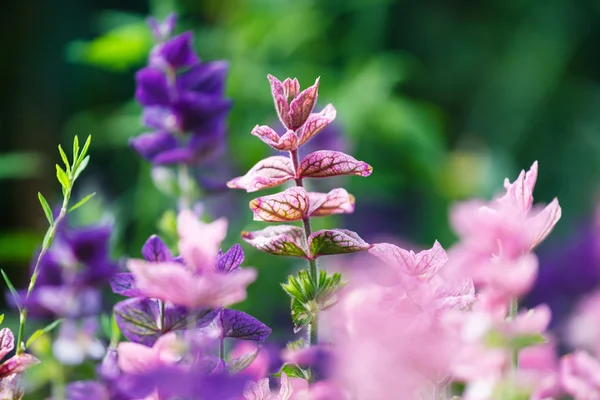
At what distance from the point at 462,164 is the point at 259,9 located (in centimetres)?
51

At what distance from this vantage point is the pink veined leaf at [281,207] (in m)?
0.29

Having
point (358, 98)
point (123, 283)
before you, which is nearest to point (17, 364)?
point (123, 283)

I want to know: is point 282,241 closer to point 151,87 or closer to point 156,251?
point 156,251

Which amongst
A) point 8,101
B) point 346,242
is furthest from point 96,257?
point 8,101

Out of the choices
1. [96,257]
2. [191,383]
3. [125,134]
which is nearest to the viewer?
[191,383]

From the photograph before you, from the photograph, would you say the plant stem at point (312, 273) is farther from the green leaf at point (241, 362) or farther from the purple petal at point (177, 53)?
the purple petal at point (177, 53)

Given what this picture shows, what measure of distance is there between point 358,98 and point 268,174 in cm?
114

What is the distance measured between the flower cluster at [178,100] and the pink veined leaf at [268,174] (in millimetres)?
174

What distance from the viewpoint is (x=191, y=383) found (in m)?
0.24

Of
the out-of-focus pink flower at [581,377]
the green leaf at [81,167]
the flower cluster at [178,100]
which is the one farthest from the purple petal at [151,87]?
the out-of-focus pink flower at [581,377]

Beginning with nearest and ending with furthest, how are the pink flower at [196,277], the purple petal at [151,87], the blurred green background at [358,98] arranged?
the pink flower at [196,277] < the purple petal at [151,87] < the blurred green background at [358,98]

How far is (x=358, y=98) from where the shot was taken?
1.42 metres

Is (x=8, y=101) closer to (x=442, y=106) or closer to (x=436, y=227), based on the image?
(x=436, y=227)

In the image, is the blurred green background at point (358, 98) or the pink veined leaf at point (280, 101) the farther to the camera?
the blurred green background at point (358, 98)
